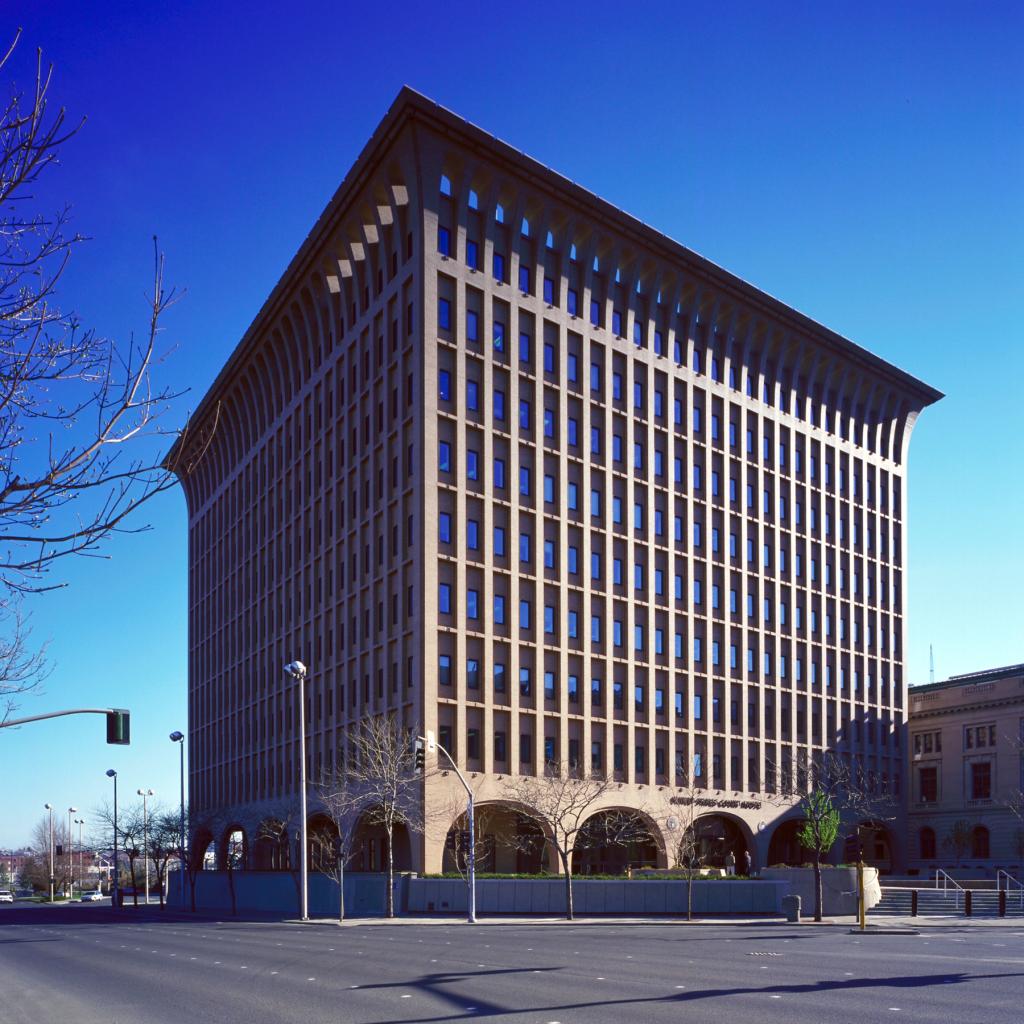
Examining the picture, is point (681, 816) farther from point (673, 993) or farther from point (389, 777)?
point (673, 993)

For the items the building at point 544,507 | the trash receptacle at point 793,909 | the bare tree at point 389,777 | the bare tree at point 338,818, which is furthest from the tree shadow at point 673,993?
the building at point 544,507

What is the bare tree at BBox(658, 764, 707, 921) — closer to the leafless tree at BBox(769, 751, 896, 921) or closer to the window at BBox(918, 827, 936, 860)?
the leafless tree at BBox(769, 751, 896, 921)

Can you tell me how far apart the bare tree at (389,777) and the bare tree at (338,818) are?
0.62 m

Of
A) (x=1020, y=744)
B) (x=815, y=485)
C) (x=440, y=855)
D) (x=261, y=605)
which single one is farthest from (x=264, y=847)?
(x=1020, y=744)

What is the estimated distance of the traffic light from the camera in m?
30.3

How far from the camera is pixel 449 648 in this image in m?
66.2

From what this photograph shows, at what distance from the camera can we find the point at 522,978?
23188 millimetres

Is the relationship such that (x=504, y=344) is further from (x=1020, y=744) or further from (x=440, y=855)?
(x=1020, y=744)

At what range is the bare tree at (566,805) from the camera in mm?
64688

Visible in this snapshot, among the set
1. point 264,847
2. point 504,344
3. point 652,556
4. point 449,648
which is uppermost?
point 504,344

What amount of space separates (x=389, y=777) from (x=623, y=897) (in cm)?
1235

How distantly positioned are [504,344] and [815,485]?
106 feet

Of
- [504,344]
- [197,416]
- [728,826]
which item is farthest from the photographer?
[197,416]

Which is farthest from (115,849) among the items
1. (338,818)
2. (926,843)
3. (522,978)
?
(522,978)
